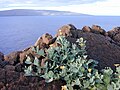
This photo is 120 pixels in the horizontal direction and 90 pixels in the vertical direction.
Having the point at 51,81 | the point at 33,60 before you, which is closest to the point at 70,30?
the point at 33,60

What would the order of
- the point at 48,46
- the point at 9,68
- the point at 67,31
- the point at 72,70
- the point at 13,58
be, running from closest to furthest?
the point at 72,70
the point at 9,68
the point at 13,58
the point at 48,46
the point at 67,31

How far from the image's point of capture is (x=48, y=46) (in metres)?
6.43

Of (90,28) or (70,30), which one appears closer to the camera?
(70,30)

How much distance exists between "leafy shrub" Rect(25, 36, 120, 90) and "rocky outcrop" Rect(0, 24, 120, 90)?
143mm

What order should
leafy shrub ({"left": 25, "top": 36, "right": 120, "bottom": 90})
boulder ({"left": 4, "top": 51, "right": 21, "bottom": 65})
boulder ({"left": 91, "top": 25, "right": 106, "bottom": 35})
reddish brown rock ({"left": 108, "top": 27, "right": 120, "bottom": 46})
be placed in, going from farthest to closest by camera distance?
reddish brown rock ({"left": 108, "top": 27, "right": 120, "bottom": 46})
boulder ({"left": 91, "top": 25, "right": 106, "bottom": 35})
boulder ({"left": 4, "top": 51, "right": 21, "bottom": 65})
leafy shrub ({"left": 25, "top": 36, "right": 120, "bottom": 90})

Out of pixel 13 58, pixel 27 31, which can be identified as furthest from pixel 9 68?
pixel 27 31

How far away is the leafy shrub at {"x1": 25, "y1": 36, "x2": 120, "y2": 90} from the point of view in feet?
17.5

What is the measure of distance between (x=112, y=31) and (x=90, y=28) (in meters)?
0.66

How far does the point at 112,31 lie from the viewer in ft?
25.8

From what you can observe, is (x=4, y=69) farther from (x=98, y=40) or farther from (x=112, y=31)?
(x=112, y=31)

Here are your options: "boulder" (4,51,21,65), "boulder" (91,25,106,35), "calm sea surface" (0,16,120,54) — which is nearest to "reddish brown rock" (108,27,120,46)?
"boulder" (91,25,106,35)

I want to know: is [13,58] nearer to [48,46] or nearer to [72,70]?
[48,46]

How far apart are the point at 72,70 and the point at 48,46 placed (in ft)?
3.76

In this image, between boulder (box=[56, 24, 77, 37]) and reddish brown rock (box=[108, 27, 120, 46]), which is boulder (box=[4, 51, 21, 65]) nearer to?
boulder (box=[56, 24, 77, 37])
